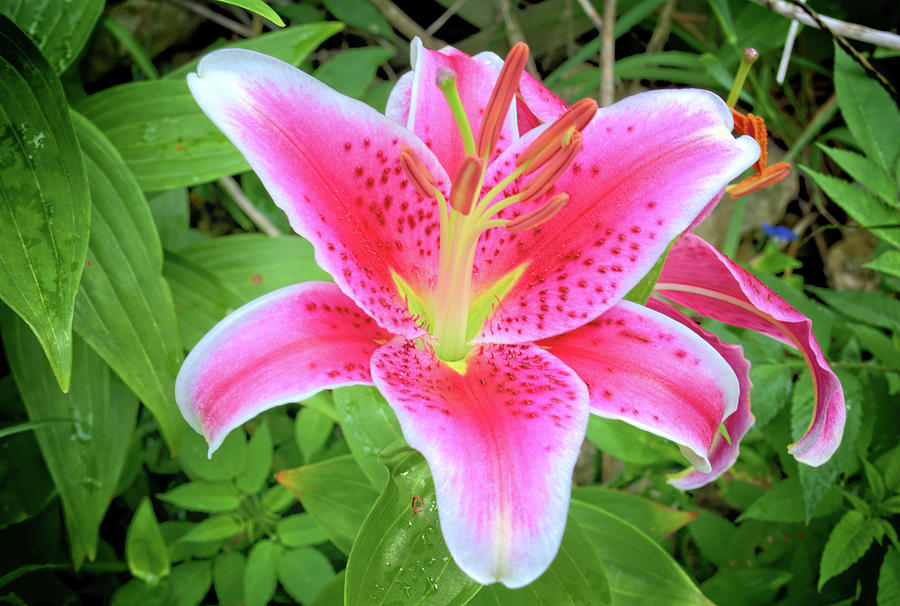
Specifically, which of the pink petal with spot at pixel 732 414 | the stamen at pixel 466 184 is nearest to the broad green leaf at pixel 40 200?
the stamen at pixel 466 184

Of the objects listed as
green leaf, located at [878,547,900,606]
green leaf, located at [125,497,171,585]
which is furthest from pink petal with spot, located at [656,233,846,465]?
green leaf, located at [125,497,171,585]

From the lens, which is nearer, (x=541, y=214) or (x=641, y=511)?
(x=541, y=214)

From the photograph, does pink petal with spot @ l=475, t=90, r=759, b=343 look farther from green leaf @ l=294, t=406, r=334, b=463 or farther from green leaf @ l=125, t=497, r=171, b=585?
green leaf @ l=125, t=497, r=171, b=585

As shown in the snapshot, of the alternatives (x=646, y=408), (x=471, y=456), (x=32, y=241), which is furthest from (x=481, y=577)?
(x=32, y=241)

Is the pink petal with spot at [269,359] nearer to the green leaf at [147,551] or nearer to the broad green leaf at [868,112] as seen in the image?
the green leaf at [147,551]

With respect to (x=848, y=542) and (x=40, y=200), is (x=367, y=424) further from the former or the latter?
(x=848, y=542)

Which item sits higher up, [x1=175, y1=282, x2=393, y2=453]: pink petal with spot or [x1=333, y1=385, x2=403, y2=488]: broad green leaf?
[x1=175, y1=282, x2=393, y2=453]: pink petal with spot

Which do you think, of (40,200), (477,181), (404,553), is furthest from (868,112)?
(40,200)
